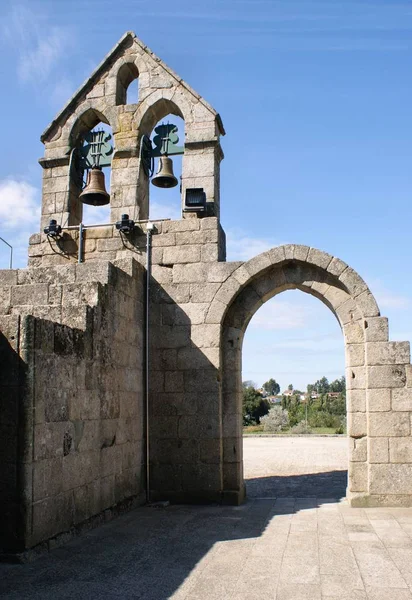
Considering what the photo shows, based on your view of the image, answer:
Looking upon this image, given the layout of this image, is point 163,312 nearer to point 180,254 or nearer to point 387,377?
point 180,254

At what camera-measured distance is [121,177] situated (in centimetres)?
876

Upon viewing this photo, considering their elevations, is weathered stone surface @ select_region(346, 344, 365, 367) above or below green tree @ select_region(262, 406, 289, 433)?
above

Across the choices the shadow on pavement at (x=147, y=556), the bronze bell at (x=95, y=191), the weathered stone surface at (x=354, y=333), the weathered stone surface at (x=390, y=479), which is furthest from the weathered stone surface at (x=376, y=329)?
the bronze bell at (x=95, y=191)

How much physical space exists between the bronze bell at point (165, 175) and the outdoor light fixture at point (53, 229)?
1.47 m

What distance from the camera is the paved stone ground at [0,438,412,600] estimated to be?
165 inches

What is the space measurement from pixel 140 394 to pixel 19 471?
3.15 meters

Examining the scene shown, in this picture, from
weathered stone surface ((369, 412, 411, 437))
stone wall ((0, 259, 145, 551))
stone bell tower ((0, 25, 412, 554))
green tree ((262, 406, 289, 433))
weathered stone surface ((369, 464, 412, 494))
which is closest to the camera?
stone wall ((0, 259, 145, 551))

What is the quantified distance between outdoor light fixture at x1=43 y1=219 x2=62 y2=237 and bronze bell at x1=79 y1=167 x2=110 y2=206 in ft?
1.70

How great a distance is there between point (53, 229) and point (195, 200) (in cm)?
201

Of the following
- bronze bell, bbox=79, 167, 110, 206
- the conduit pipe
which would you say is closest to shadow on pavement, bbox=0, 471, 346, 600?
the conduit pipe

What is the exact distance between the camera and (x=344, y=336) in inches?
320

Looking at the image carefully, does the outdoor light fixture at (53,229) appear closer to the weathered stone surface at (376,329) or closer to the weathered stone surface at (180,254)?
the weathered stone surface at (180,254)

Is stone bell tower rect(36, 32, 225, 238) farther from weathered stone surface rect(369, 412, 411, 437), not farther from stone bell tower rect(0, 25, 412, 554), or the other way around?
Result: weathered stone surface rect(369, 412, 411, 437)

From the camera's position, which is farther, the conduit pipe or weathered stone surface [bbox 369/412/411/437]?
the conduit pipe
